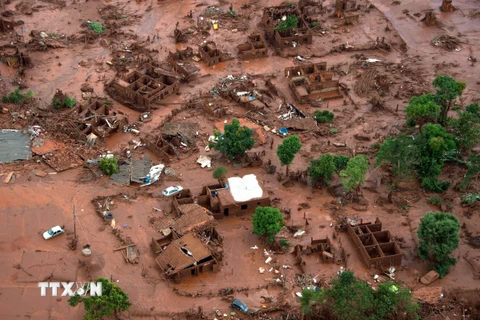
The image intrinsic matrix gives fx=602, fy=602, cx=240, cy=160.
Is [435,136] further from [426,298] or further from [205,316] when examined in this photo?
[205,316]

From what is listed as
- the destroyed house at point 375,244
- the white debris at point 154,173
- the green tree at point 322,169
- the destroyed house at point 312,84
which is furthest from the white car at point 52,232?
the destroyed house at point 312,84

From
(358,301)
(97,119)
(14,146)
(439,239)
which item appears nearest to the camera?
(358,301)

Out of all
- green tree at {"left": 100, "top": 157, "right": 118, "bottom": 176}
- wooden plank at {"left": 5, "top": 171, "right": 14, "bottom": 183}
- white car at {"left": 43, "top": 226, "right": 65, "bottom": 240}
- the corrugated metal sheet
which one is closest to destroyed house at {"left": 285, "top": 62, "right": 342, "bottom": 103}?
green tree at {"left": 100, "top": 157, "right": 118, "bottom": 176}

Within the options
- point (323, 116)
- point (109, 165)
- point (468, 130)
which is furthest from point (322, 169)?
point (109, 165)

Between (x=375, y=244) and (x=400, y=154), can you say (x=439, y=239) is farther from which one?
(x=400, y=154)

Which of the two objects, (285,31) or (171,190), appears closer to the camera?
(171,190)

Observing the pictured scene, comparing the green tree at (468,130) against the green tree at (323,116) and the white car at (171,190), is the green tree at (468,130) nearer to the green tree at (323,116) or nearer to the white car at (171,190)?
the green tree at (323,116)

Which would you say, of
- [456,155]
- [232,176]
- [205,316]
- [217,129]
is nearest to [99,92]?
[217,129]
